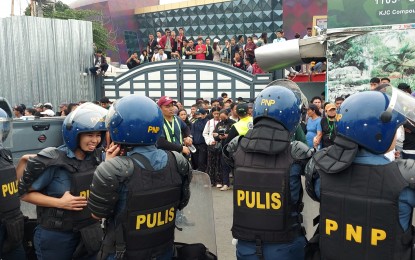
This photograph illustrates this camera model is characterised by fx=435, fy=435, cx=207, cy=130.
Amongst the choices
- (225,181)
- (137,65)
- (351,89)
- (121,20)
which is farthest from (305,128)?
(121,20)

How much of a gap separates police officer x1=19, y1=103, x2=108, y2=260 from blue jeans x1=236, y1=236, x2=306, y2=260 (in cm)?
100

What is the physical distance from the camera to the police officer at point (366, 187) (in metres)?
2.14

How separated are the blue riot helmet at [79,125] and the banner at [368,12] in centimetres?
930

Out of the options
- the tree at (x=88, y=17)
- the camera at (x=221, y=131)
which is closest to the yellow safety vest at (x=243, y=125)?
the camera at (x=221, y=131)

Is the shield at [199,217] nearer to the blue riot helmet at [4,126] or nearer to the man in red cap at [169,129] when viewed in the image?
the blue riot helmet at [4,126]

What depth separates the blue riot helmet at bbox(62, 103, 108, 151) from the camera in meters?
3.00

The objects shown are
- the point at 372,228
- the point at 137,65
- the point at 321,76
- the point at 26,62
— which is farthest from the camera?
the point at 137,65

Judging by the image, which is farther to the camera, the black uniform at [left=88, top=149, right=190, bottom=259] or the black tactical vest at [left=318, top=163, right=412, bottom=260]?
the black uniform at [left=88, top=149, right=190, bottom=259]

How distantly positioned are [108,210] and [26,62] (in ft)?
47.7

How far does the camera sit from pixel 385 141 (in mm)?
2211

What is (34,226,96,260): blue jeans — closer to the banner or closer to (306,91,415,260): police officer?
(306,91,415,260): police officer

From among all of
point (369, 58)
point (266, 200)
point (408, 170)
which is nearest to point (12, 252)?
point (266, 200)

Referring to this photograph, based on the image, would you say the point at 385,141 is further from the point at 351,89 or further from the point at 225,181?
the point at 351,89

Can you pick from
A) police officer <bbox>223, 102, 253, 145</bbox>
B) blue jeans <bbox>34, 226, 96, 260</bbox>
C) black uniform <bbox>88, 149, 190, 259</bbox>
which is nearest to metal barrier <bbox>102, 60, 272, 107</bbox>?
police officer <bbox>223, 102, 253, 145</bbox>
